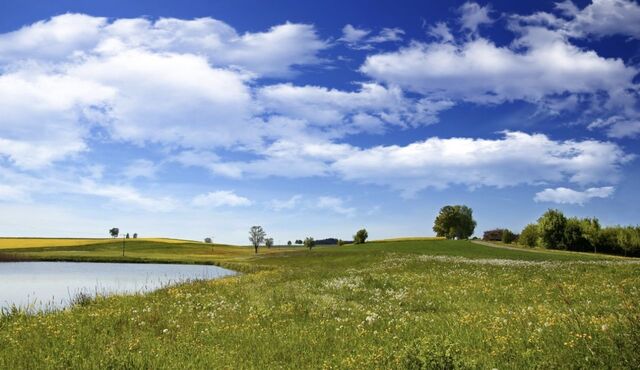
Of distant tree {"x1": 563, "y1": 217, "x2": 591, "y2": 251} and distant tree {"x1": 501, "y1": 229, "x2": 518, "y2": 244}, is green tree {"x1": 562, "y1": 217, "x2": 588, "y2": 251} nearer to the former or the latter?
distant tree {"x1": 563, "y1": 217, "x2": 591, "y2": 251}

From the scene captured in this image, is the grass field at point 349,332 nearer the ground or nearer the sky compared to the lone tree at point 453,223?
nearer the ground

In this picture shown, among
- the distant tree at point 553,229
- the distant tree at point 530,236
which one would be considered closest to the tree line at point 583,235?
the distant tree at point 553,229

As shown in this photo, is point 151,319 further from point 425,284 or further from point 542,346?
point 425,284

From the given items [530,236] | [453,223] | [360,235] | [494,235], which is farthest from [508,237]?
[360,235]

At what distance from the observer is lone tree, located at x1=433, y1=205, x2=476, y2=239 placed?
14525 centimetres

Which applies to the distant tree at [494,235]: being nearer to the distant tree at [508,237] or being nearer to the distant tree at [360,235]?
the distant tree at [508,237]

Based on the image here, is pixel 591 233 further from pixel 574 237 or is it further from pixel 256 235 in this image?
pixel 256 235

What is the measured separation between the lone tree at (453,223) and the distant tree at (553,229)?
4235 cm

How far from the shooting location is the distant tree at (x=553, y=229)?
330 feet

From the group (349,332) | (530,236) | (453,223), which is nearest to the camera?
(349,332)

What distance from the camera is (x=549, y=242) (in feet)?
334

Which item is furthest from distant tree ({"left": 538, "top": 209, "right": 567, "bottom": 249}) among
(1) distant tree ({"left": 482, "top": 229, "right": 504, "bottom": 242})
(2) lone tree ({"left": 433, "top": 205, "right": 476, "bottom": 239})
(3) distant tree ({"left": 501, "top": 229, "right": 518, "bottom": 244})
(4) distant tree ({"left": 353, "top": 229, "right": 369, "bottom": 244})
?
(1) distant tree ({"left": 482, "top": 229, "right": 504, "bottom": 242})

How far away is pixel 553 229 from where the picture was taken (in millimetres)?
100812

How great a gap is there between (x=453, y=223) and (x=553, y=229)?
45477 millimetres
